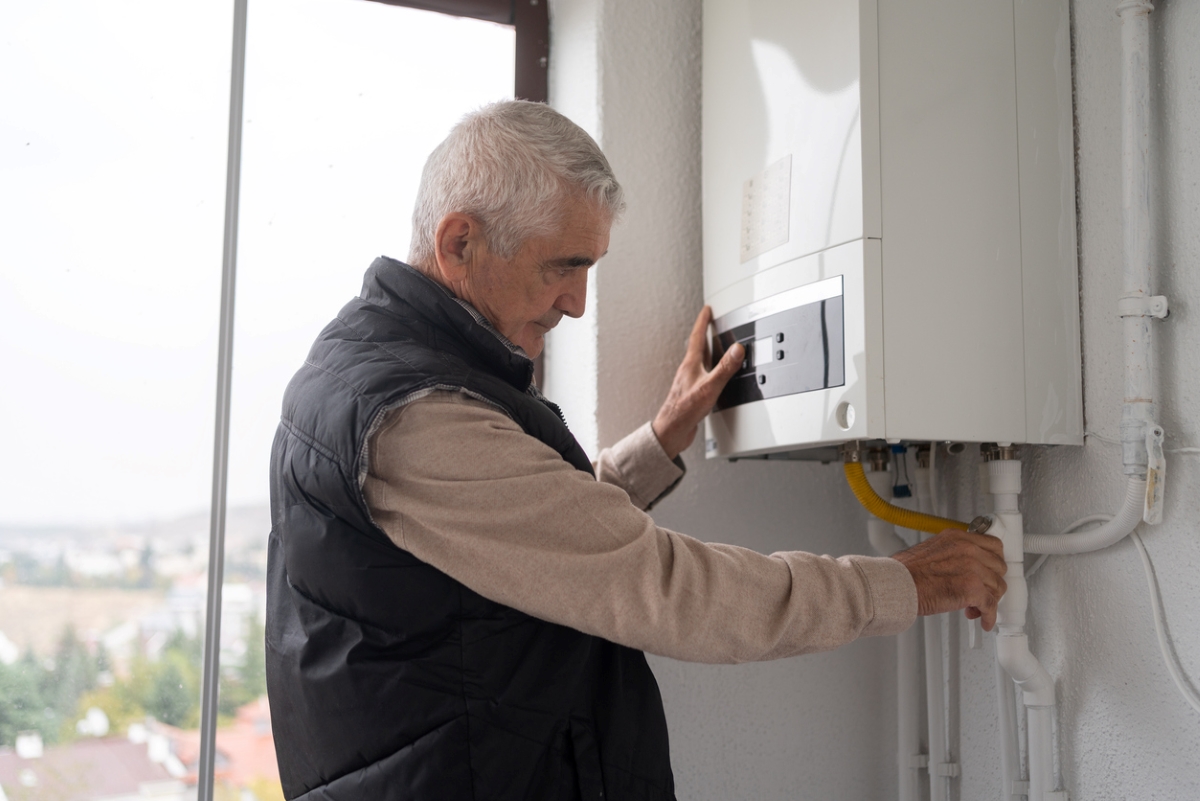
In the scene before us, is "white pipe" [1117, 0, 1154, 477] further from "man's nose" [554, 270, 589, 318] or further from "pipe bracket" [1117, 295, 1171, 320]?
"man's nose" [554, 270, 589, 318]

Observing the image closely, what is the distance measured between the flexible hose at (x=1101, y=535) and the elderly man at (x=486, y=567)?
0.15 meters

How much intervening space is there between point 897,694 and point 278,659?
0.95 meters

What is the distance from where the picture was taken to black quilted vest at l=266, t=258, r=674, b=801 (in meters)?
0.82

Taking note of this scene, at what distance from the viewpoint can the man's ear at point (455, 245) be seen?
0.92 m

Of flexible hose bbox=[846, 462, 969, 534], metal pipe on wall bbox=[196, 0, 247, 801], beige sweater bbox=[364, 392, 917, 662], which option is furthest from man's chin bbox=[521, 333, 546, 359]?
metal pipe on wall bbox=[196, 0, 247, 801]

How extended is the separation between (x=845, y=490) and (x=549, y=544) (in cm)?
80

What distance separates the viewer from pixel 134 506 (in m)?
1.27

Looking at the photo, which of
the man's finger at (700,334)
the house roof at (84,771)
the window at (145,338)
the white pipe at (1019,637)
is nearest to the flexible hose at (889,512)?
the white pipe at (1019,637)

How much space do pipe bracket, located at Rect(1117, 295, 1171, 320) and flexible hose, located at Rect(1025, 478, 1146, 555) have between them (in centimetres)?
18

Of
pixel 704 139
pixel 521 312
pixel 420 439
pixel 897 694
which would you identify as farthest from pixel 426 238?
pixel 897 694

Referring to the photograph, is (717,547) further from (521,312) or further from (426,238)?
(426,238)

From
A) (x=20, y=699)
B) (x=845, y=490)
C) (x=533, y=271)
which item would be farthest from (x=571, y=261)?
(x=20, y=699)

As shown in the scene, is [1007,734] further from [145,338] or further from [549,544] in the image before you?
[145,338]

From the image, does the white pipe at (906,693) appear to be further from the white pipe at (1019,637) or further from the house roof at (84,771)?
the house roof at (84,771)
